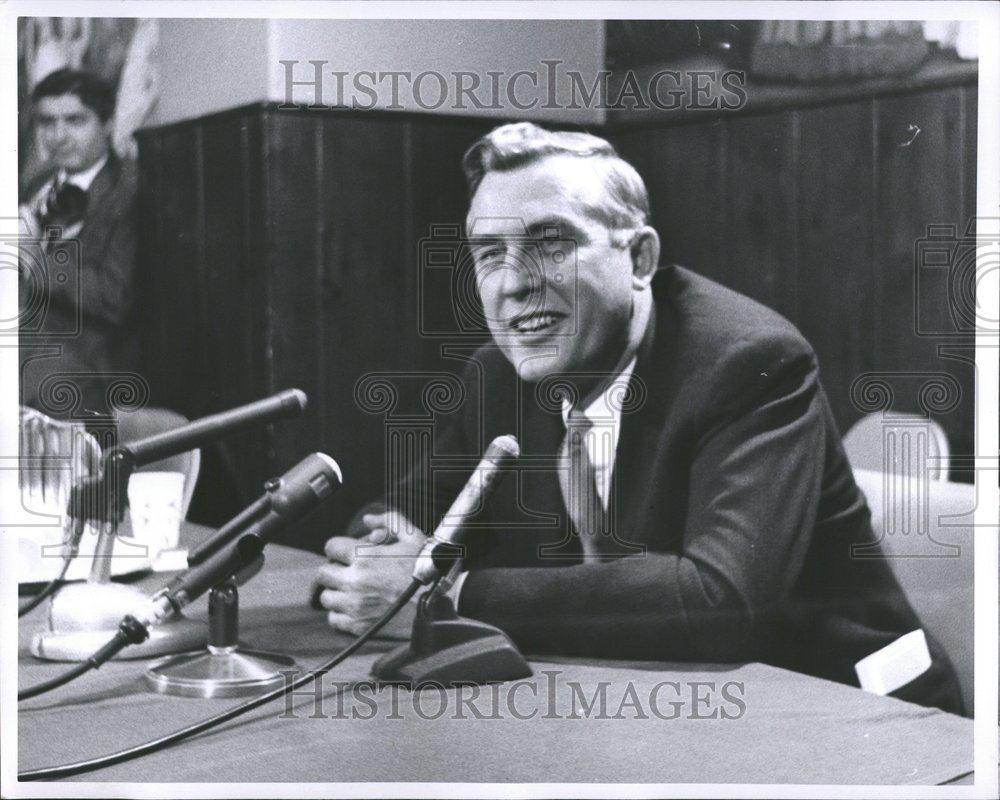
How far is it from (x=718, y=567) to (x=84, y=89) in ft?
3.80

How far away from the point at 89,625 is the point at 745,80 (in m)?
1.24

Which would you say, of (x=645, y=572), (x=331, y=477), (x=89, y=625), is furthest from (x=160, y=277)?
(x=645, y=572)

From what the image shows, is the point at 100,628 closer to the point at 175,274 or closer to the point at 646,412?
the point at 175,274

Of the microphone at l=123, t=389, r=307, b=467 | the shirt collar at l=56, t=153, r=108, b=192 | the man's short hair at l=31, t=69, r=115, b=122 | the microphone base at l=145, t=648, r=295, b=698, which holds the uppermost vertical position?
the man's short hair at l=31, t=69, r=115, b=122

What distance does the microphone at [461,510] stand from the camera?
1.83 metres

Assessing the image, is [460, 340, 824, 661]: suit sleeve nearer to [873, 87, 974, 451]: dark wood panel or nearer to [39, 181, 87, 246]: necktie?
[873, 87, 974, 451]: dark wood panel

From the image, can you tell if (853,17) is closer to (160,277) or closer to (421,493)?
(421,493)

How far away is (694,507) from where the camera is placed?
181 centimetres

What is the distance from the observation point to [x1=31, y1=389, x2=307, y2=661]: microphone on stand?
72.2 inches

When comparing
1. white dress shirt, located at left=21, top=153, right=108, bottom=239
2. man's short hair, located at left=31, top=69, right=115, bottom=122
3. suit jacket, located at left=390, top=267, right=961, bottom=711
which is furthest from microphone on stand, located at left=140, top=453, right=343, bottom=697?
man's short hair, located at left=31, top=69, right=115, bottom=122

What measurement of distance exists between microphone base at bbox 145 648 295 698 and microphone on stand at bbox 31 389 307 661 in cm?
3

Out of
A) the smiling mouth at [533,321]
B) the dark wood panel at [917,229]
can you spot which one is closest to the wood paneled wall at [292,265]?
the smiling mouth at [533,321]

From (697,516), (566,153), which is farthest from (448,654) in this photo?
(566,153)

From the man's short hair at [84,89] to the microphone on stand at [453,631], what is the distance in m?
0.75
